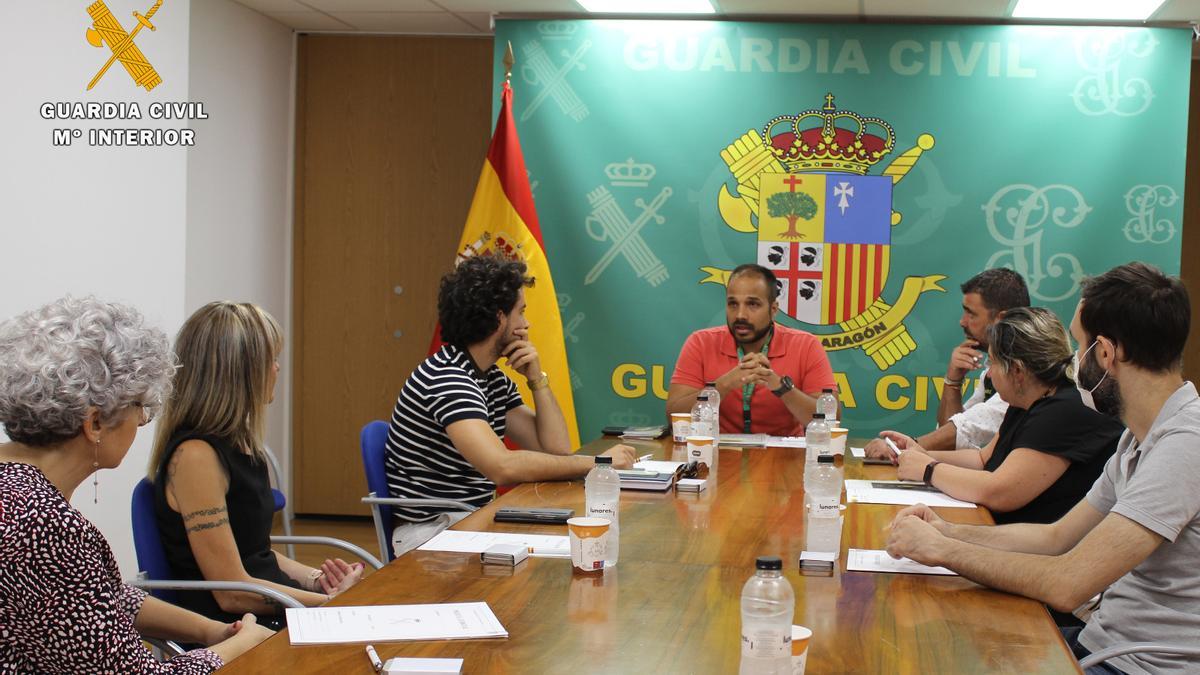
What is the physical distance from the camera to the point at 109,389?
1.84 meters

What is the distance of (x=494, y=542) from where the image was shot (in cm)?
238

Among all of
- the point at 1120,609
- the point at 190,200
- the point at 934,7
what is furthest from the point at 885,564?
the point at 190,200

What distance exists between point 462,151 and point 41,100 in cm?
259

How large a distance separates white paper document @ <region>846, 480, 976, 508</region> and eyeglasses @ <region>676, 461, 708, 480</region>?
426mm

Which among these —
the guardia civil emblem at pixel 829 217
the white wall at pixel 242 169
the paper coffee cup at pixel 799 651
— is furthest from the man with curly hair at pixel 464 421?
the white wall at pixel 242 169

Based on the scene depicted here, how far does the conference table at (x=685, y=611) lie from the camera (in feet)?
5.46

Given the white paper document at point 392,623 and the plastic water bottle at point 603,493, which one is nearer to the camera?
the white paper document at point 392,623

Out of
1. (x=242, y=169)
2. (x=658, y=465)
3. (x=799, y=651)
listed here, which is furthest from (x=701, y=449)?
(x=242, y=169)

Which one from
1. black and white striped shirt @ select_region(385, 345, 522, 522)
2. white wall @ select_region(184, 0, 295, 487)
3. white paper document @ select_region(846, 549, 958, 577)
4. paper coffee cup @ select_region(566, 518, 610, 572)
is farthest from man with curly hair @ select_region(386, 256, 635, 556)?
white wall @ select_region(184, 0, 295, 487)

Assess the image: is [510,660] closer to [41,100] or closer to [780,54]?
[41,100]

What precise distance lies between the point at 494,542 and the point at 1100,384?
4.26 feet

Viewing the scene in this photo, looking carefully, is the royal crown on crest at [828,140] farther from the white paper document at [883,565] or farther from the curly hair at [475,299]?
the white paper document at [883,565]

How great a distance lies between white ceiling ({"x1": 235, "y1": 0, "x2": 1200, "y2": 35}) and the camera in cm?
513

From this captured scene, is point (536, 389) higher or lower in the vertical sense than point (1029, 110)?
lower
